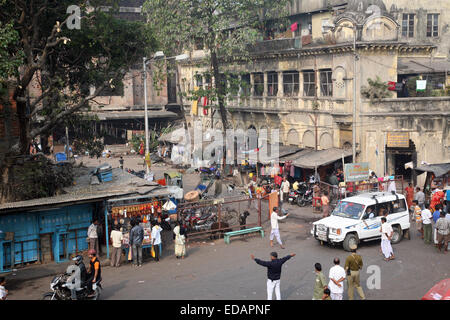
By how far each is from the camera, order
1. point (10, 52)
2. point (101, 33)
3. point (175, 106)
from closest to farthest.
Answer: point (10, 52) → point (101, 33) → point (175, 106)

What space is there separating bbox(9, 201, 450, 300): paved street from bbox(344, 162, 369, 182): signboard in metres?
5.85

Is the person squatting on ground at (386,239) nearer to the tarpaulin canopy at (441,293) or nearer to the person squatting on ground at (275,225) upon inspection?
the person squatting on ground at (275,225)

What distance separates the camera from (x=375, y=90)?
3036cm

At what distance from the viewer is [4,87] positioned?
18.0 m

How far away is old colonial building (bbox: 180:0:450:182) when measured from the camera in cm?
2969

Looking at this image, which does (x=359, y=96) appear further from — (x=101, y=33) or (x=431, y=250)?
(x=101, y=33)

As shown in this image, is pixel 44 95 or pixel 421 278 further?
pixel 44 95

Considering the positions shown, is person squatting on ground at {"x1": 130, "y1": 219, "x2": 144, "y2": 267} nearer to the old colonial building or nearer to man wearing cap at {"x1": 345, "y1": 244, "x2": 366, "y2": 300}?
man wearing cap at {"x1": 345, "y1": 244, "x2": 366, "y2": 300}

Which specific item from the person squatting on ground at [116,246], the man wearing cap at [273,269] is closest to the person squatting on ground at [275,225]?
the person squatting on ground at [116,246]

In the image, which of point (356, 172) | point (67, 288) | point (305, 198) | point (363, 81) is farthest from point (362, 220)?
point (363, 81)

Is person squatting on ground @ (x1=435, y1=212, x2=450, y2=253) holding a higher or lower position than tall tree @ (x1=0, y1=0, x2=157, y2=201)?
lower

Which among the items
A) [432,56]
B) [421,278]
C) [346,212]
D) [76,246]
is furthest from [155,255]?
[432,56]

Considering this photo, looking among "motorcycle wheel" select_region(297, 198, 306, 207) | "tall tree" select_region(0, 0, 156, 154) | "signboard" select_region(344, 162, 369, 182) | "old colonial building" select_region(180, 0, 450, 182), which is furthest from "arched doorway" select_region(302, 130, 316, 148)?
"tall tree" select_region(0, 0, 156, 154)

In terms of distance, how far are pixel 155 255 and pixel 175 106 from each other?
4092 cm
